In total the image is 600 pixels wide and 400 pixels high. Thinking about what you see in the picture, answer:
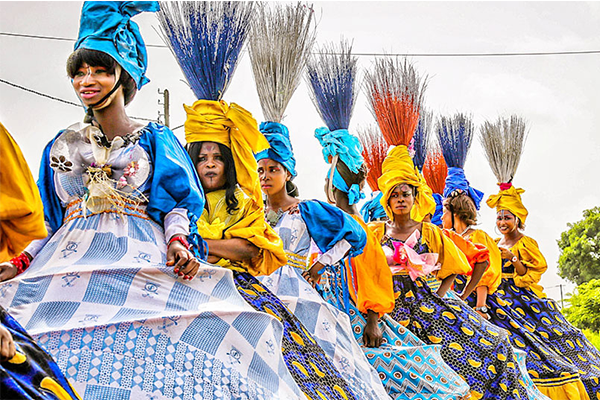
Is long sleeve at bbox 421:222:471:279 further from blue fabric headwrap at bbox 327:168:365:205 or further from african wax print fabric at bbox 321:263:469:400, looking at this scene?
african wax print fabric at bbox 321:263:469:400

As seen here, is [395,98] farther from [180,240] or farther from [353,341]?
[180,240]

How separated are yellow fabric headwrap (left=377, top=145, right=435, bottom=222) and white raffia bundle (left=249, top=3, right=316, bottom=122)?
1668 mm

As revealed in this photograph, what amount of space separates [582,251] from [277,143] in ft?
68.9

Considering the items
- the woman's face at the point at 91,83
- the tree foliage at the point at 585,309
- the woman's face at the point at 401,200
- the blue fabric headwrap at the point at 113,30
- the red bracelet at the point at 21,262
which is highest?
the blue fabric headwrap at the point at 113,30

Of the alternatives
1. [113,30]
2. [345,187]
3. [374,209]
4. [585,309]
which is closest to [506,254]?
[374,209]

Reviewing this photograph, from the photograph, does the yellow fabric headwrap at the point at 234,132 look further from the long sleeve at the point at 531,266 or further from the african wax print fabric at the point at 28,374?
the long sleeve at the point at 531,266

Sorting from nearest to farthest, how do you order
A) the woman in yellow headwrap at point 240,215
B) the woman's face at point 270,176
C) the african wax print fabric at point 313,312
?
the woman in yellow headwrap at point 240,215
the african wax print fabric at point 313,312
the woman's face at point 270,176

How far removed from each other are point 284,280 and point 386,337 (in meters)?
1.31

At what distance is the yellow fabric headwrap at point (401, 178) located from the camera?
6.95 meters

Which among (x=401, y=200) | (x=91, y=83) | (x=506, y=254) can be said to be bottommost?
(x=506, y=254)

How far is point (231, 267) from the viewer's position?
4.20 meters

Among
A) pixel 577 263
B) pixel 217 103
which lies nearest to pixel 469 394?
pixel 217 103

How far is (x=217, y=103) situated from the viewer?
174 inches

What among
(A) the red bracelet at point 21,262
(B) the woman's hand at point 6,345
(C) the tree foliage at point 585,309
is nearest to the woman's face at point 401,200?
(A) the red bracelet at point 21,262
